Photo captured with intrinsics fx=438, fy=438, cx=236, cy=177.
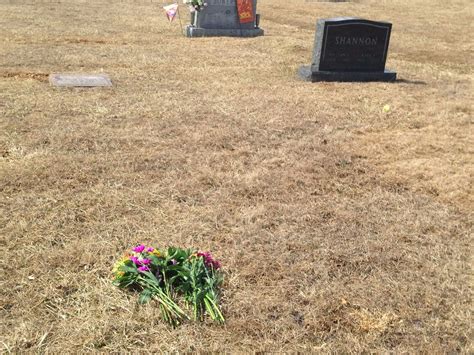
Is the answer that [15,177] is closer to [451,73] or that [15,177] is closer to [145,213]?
[145,213]

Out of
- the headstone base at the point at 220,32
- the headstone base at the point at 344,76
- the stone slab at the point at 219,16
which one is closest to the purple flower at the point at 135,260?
the headstone base at the point at 344,76

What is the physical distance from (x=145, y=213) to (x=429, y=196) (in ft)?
9.13

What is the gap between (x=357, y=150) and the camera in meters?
5.42

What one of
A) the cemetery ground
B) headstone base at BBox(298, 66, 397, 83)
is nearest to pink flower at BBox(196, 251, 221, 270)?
the cemetery ground

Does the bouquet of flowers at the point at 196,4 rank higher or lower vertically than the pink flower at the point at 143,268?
higher

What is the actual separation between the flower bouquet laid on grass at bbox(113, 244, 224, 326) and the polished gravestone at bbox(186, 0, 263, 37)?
10.9 m

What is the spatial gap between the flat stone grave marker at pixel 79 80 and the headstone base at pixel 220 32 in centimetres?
550

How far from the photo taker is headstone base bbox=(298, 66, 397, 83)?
8625mm

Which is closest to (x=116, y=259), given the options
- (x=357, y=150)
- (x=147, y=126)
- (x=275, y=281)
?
(x=275, y=281)

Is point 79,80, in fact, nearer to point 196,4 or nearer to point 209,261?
point 209,261

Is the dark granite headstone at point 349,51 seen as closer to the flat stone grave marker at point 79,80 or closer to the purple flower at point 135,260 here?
the flat stone grave marker at point 79,80

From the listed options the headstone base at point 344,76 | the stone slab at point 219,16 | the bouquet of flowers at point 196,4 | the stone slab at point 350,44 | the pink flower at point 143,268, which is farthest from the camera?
the stone slab at point 219,16

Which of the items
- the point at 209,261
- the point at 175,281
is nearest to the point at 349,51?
the point at 209,261

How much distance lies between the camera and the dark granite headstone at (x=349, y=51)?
8.50 meters
